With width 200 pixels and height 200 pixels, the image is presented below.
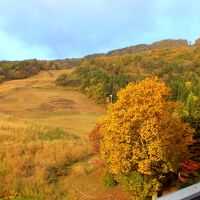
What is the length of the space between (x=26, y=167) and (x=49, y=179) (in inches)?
106

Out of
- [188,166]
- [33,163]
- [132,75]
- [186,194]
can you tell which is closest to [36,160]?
[33,163]

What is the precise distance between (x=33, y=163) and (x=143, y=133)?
13.0 m

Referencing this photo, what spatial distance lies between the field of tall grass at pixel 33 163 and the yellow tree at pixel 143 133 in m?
6.47

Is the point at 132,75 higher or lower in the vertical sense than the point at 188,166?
higher

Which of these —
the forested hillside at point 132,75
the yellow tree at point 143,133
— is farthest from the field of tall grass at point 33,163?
the forested hillside at point 132,75

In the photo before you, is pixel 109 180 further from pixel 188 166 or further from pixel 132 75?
pixel 132 75

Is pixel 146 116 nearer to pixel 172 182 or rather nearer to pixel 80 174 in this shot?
pixel 172 182

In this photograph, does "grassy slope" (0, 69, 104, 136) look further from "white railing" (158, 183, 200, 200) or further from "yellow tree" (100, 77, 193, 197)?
"white railing" (158, 183, 200, 200)

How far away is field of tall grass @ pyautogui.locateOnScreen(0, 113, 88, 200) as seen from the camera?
25.3m

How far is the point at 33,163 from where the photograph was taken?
2989 cm

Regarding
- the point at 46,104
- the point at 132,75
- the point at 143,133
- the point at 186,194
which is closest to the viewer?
the point at 186,194

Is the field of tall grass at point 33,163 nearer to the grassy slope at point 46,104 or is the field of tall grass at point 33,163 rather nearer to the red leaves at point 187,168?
the red leaves at point 187,168

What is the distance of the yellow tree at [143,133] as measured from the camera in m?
20.0

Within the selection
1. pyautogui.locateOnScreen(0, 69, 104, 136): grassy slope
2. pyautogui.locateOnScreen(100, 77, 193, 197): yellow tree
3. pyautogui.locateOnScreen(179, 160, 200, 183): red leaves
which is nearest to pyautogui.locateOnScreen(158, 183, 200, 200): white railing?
pyautogui.locateOnScreen(100, 77, 193, 197): yellow tree
